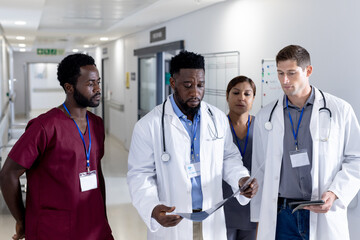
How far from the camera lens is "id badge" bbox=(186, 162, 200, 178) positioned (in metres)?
2.21

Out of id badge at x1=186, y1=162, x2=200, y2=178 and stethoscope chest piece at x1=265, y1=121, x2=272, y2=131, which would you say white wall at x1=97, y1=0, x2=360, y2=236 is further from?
id badge at x1=186, y1=162, x2=200, y2=178

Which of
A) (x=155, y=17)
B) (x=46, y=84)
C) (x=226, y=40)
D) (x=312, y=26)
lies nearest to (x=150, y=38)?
(x=155, y=17)

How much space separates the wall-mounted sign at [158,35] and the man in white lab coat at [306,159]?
5.40 metres

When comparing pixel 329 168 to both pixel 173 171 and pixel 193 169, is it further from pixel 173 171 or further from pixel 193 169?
pixel 173 171

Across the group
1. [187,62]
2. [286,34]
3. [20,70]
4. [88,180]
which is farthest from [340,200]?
[20,70]

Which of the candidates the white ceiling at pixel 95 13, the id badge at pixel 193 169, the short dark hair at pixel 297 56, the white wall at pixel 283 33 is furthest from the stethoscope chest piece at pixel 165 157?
the white ceiling at pixel 95 13

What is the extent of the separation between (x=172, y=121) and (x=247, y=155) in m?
0.92

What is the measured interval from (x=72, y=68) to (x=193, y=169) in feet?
2.83

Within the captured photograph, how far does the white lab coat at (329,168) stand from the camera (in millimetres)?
2316

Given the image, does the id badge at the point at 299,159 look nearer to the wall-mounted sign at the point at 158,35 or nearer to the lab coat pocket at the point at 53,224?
the lab coat pocket at the point at 53,224

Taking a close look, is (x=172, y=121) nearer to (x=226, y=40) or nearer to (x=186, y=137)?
(x=186, y=137)

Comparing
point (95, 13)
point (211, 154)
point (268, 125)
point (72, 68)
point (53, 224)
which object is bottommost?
point (53, 224)

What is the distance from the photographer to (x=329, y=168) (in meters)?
2.34

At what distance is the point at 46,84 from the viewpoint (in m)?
20.4
